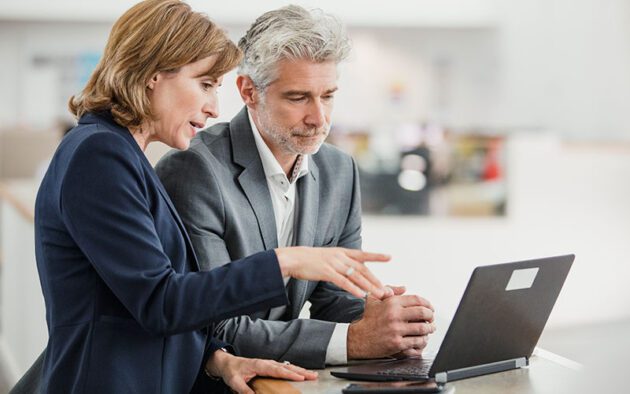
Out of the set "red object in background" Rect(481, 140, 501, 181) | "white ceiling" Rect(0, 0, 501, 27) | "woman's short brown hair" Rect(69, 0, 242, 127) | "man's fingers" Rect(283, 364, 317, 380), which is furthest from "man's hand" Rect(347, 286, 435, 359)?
"white ceiling" Rect(0, 0, 501, 27)

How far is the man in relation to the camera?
65.3 inches

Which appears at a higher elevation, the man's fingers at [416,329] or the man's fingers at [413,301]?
the man's fingers at [413,301]

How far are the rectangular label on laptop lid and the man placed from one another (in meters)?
0.22

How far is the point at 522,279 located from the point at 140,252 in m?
0.59

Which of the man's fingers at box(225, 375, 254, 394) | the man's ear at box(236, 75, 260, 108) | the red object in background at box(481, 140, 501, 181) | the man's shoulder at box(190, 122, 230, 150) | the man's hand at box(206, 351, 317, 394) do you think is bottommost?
the man's fingers at box(225, 375, 254, 394)

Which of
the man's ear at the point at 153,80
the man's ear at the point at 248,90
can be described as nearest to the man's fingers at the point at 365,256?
the man's ear at the point at 153,80

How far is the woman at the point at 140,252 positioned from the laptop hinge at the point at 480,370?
19 centimetres

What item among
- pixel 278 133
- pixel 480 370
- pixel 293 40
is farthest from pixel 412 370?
pixel 293 40

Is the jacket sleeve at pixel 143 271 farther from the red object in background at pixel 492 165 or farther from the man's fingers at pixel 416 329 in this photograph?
the red object in background at pixel 492 165

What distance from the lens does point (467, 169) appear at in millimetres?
6469

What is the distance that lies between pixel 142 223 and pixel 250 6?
10586 mm

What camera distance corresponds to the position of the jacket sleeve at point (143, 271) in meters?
1.39

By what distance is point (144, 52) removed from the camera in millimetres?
1504

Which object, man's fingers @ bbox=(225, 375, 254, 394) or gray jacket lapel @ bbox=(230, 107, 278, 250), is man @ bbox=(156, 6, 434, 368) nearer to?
gray jacket lapel @ bbox=(230, 107, 278, 250)
